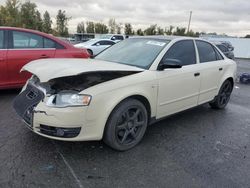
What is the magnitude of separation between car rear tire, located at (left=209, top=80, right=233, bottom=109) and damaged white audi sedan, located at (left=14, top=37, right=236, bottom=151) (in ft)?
2.53

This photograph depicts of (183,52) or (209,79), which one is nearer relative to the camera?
(183,52)

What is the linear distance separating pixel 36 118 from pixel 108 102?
0.85 m

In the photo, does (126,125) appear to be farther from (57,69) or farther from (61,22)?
(61,22)

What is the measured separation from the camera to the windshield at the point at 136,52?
382 centimetres

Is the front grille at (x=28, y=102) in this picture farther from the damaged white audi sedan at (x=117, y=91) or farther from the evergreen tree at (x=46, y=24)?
the evergreen tree at (x=46, y=24)

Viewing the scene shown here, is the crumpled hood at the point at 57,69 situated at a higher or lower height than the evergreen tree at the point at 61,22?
lower

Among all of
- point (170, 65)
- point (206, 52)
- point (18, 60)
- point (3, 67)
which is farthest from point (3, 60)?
point (206, 52)

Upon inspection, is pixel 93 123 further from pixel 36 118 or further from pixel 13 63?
pixel 13 63

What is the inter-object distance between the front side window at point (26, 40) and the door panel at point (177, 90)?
3.22m

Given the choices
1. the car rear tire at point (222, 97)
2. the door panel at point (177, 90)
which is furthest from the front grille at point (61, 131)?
the car rear tire at point (222, 97)

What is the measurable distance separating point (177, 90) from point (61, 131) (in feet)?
6.44

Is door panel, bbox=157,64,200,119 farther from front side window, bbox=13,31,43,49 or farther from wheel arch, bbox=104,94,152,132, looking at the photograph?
front side window, bbox=13,31,43,49

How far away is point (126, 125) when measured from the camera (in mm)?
3352

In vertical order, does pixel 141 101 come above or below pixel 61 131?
above
